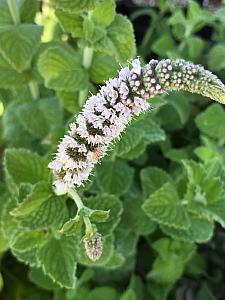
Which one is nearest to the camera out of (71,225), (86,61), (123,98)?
(123,98)

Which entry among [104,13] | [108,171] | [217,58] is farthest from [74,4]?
[217,58]

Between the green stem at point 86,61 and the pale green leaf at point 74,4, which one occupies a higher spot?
the pale green leaf at point 74,4

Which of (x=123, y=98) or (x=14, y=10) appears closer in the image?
(x=123, y=98)

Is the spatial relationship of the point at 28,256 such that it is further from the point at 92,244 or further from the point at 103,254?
the point at 92,244

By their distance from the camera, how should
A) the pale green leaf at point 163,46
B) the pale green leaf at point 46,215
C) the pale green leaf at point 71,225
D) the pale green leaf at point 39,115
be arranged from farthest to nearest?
the pale green leaf at point 163,46, the pale green leaf at point 39,115, the pale green leaf at point 46,215, the pale green leaf at point 71,225

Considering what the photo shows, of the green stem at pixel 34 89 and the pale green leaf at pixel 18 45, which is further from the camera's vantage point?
the green stem at pixel 34 89

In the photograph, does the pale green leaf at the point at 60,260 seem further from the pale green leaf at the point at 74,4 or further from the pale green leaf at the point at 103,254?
the pale green leaf at the point at 74,4

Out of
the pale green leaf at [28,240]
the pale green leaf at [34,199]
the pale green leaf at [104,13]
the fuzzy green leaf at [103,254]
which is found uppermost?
the pale green leaf at [104,13]

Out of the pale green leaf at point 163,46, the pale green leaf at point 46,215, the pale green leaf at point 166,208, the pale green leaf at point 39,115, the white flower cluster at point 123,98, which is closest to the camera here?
the white flower cluster at point 123,98

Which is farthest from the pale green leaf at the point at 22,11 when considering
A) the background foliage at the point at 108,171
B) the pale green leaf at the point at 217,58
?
the pale green leaf at the point at 217,58
